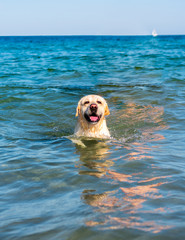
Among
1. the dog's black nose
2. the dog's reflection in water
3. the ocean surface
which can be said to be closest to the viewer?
the ocean surface

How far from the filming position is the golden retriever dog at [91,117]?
273 inches

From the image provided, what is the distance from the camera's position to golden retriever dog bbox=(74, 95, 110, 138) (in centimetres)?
693

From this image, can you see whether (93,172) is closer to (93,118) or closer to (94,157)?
(94,157)

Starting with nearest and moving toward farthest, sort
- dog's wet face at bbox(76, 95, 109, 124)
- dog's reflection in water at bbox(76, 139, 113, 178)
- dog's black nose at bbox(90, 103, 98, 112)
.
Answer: dog's reflection in water at bbox(76, 139, 113, 178) < dog's black nose at bbox(90, 103, 98, 112) < dog's wet face at bbox(76, 95, 109, 124)

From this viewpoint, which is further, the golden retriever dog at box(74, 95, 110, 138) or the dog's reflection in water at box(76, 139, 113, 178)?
the golden retriever dog at box(74, 95, 110, 138)

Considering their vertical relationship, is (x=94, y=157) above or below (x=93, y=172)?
above

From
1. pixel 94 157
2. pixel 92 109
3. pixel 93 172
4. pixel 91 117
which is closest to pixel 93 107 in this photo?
pixel 92 109

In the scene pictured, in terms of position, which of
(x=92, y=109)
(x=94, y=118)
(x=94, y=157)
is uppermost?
(x=92, y=109)

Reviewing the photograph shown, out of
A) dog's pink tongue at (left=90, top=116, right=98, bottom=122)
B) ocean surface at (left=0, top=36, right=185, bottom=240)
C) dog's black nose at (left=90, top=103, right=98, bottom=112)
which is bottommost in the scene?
ocean surface at (left=0, top=36, right=185, bottom=240)

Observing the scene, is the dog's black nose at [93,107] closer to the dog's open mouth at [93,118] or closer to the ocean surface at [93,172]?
the dog's open mouth at [93,118]

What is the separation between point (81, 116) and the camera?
7.21m

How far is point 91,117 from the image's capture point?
6961mm

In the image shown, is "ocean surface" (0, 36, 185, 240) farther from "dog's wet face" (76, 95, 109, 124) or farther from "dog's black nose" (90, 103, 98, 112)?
"dog's black nose" (90, 103, 98, 112)

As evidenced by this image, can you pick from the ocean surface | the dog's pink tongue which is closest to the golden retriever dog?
the dog's pink tongue
